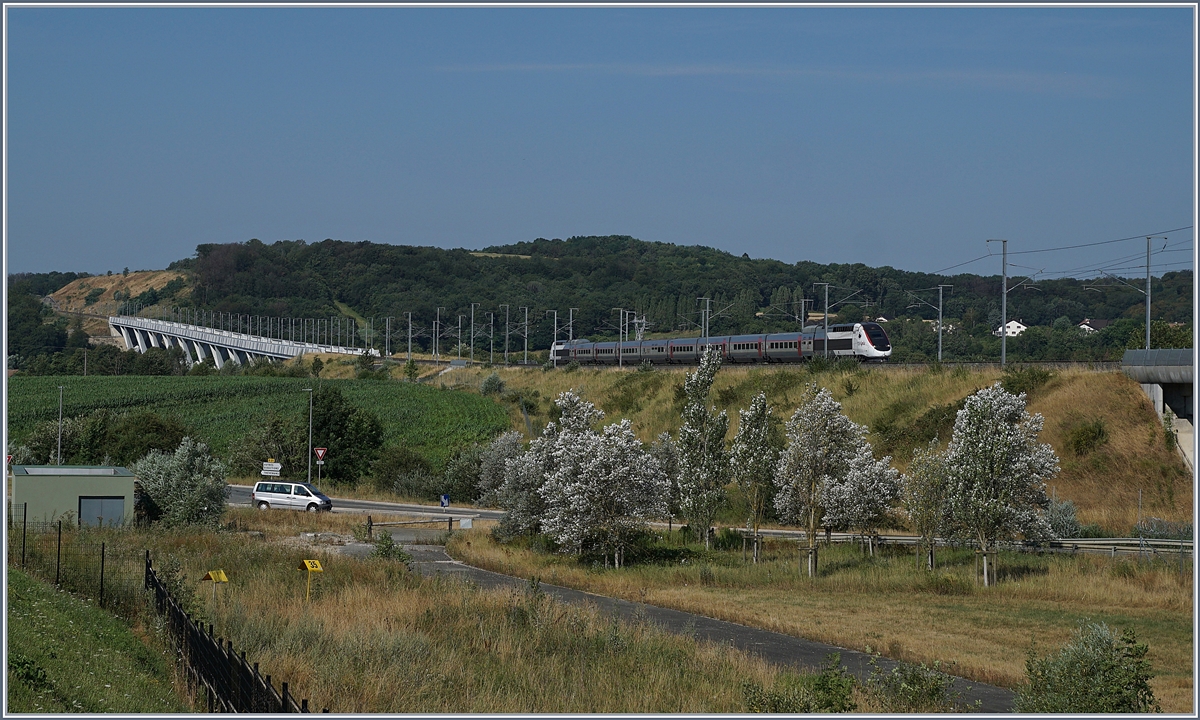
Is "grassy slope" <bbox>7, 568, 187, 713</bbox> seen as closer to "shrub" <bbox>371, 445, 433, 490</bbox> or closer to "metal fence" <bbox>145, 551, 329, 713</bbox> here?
"metal fence" <bbox>145, 551, 329, 713</bbox>

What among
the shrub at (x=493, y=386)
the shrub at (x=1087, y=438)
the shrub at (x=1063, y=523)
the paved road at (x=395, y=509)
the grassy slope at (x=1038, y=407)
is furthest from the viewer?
the shrub at (x=493, y=386)

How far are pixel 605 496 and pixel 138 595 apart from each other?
16348mm

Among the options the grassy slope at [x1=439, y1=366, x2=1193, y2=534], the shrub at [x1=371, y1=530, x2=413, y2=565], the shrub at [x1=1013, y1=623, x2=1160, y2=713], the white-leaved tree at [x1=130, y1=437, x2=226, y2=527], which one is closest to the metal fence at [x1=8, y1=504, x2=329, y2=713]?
the white-leaved tree at [x1=130, y1=437, x2=226, y2=527]

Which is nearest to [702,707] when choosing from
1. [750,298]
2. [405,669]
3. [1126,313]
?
[405,669]

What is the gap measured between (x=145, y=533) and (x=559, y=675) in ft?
64.9

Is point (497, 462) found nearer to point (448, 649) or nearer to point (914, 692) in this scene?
point (448, 649)

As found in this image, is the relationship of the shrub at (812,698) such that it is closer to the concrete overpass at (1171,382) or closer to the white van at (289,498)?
the concrete overpass at (1171,382)

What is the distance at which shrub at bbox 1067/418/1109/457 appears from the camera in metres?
44.0

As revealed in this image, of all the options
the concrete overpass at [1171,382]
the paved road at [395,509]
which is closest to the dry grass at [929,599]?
the paved road at [395,509]

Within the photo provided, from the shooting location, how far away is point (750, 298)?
7205 inches

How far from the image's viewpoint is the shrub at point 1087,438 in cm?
4397

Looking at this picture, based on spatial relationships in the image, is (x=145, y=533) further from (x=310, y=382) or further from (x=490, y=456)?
(x=310, y=382)

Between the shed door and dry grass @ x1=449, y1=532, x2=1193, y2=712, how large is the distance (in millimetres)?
10232

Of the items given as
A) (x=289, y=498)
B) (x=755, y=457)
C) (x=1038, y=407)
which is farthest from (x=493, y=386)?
(x=755, y=457)
